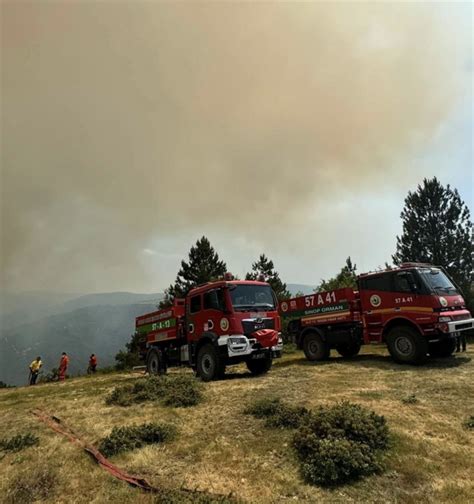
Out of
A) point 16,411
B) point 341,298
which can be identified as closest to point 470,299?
point 341,298

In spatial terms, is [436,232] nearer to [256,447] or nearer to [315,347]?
[315,347]

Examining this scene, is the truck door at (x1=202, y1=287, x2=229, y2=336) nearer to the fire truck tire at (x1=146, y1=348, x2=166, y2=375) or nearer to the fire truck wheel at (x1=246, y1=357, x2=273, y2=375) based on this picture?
the fire truck wheel at (x1=246, y1=357, x2=273, y2=375)

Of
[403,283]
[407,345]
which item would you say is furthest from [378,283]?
[407,345]

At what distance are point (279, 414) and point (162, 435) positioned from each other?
230 cm

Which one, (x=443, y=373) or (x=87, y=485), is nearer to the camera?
(x=87, y=485)

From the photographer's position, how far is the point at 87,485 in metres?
5.50

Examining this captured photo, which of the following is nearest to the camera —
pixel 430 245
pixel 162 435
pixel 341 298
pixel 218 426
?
pixel 162 435

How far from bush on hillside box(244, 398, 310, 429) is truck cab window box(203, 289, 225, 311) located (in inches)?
187

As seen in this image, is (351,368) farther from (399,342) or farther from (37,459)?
(37,459)

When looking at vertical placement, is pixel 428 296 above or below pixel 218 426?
above

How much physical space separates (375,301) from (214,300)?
6.03 metres

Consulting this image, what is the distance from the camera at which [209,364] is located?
1288 cm

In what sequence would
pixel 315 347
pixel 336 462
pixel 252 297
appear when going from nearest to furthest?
pixel 336 462, pixel 252 297, pixel 315 347

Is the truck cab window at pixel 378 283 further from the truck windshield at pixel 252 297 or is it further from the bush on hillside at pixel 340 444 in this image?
the bush on hillside at pixel 340 444
